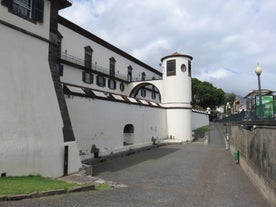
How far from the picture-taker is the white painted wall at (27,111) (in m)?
9.30

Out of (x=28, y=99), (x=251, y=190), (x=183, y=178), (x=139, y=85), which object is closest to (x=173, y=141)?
(x=139, y=85)

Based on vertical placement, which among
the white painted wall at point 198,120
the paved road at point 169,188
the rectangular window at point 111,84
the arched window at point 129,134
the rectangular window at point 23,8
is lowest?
the paved road at point 169,188

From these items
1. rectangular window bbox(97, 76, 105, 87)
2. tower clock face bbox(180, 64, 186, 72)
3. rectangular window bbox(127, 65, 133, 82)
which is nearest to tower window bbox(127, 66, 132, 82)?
rectangular window bbox(127, 65, 133, 82)

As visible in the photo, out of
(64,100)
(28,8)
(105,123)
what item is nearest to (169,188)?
(64,100)

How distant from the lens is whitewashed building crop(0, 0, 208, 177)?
9.76m

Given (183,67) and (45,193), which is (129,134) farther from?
(45,193)

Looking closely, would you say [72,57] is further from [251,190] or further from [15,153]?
[251,190]

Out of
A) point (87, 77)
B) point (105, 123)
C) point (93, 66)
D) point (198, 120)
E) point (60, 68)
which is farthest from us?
point (198, 120)

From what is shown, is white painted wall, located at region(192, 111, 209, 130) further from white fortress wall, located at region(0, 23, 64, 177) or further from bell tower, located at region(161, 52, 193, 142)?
white fortress wall, located at region(0, 23, 64, 177)

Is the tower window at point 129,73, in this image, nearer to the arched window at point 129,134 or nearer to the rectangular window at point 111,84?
the rectangular window at point 111,84

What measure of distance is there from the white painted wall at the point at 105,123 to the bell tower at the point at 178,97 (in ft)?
19.4

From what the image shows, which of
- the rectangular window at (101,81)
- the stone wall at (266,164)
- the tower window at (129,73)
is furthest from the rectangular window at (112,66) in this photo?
the stone wall at (266,164)

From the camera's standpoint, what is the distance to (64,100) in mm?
12375

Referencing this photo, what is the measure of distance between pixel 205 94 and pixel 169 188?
58.4 meters
